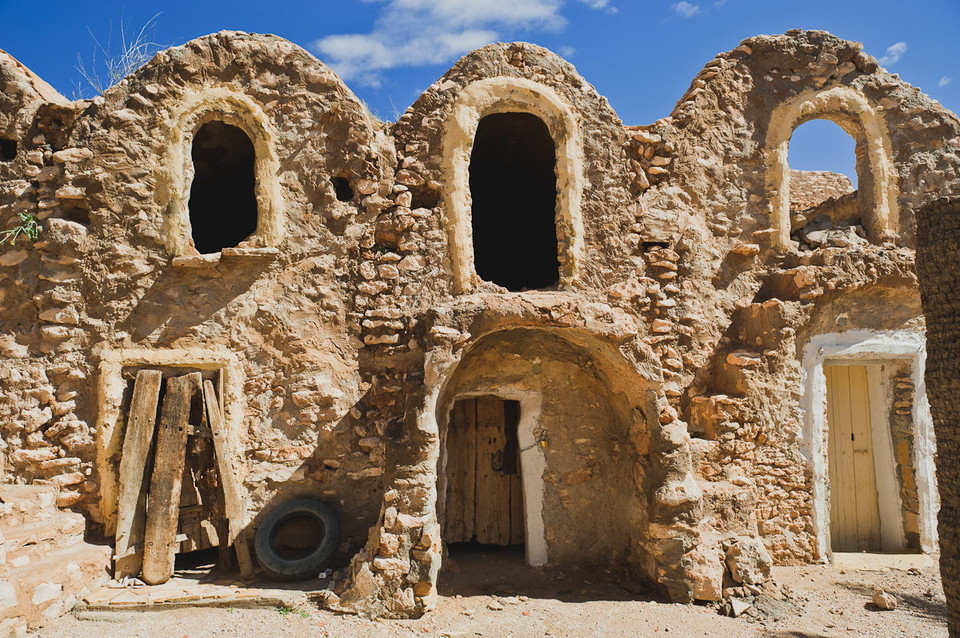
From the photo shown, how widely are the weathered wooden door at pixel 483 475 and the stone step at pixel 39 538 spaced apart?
11.8ft

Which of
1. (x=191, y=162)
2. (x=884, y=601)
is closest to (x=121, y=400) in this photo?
(x=191, y=162)

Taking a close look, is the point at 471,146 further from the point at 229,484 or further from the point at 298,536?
the point at 298,536

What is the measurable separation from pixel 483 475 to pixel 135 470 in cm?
352

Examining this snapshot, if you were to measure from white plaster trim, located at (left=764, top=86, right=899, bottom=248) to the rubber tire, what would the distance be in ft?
17.9

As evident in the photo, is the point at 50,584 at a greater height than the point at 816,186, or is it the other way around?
the point at 816,186

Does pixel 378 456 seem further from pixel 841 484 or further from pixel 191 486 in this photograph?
pixel 841 484

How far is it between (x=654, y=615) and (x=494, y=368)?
8.87 feet

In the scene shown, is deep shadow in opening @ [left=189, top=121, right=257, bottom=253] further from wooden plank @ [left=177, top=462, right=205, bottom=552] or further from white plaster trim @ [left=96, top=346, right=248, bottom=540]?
wooden plank @ [left=177, top=462, right=205, bottom=552]

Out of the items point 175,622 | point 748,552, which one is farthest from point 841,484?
point 175,622

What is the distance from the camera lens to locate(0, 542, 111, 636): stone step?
4953mm

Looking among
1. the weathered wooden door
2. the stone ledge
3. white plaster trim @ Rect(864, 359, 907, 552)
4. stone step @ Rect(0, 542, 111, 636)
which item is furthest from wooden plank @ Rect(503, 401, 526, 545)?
stone step @ Rect(0, 542, 111, 636)

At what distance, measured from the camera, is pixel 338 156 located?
6859 mm

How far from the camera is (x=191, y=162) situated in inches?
265

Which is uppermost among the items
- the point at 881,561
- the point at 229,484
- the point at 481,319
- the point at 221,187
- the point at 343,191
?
the point at 221,187
